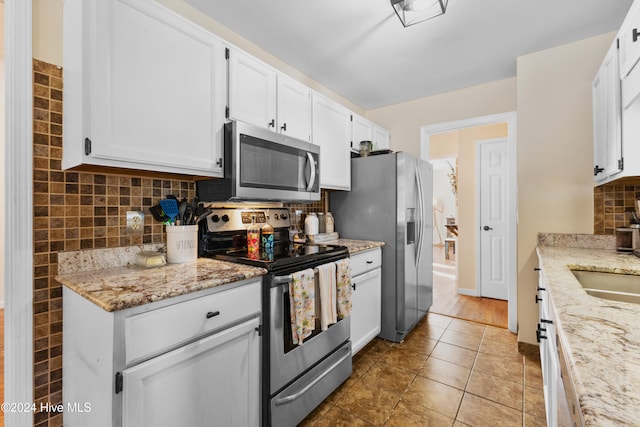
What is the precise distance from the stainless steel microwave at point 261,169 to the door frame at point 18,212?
2.68 feet

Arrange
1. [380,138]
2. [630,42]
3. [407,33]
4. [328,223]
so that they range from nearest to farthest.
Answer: [630,42] → [407,33] → [328,223] → [380,138]

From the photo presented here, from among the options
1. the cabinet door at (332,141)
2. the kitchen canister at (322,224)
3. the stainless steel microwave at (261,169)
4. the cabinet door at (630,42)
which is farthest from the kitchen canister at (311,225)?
the cabinet door at (630,42)

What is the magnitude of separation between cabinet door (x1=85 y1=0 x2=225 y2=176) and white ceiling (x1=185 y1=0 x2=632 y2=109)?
622mm

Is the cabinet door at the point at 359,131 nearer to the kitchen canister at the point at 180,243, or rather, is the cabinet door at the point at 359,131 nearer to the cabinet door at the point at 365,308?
the cabinet door at the point at 365,308

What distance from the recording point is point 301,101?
231 centimetres

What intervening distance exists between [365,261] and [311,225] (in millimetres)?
581

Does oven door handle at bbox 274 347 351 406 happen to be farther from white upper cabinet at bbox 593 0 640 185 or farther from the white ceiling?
the white ceiling

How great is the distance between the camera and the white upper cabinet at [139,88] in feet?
4.01

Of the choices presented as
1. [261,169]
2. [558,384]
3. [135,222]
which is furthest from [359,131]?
[558,384]

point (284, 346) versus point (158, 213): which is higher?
point (158, 213)

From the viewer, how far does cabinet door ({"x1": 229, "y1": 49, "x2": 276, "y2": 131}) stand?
1.77 meters

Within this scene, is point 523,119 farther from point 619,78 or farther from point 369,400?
point 369,400

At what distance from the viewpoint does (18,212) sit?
4.11 ft

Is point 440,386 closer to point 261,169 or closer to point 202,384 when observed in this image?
point 202,384
